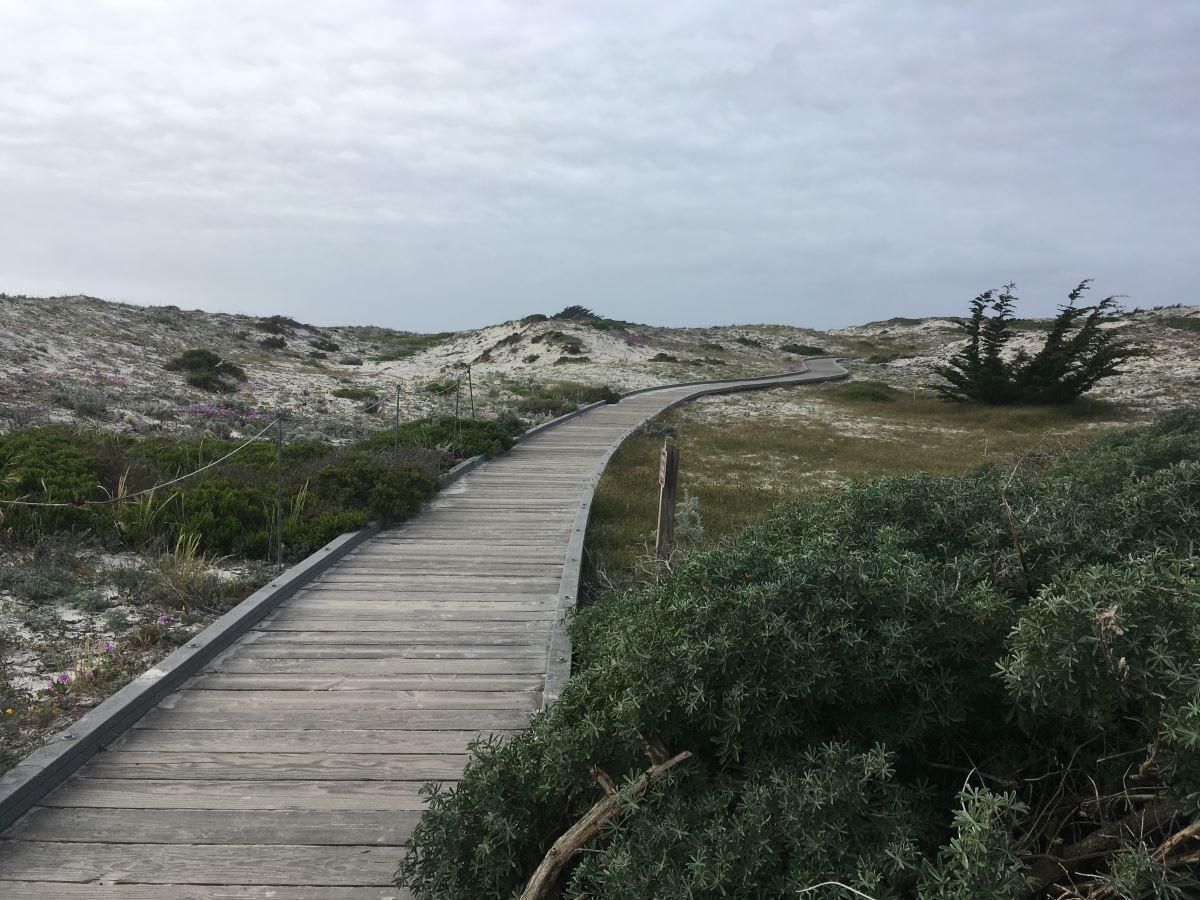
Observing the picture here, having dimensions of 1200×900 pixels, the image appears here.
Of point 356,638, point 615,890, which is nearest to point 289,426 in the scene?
point 356,638

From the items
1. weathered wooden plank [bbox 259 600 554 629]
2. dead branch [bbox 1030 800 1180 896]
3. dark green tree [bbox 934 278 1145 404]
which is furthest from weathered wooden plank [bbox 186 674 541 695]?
dark green tree [bbox 934 278 1145 404]

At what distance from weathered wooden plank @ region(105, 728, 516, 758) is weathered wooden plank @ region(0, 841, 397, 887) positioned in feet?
2.44

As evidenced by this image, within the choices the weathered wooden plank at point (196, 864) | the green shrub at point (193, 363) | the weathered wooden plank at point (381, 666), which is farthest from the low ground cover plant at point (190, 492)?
the green shrub at point (193, 363)

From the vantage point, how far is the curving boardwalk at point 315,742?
3154mm

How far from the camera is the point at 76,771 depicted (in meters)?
3.78

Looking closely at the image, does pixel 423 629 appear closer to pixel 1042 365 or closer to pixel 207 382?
pixel 207 382

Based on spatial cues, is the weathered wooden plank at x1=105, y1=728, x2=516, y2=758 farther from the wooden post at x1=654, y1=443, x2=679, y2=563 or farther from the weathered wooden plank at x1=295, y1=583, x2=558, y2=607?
the wooden post at x1=654, y1=443, x2=679, y2=563

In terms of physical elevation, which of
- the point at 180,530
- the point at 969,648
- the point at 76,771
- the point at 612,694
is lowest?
the point at 76,771

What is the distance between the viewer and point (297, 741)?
409cm

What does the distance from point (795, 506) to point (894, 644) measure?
1.86m

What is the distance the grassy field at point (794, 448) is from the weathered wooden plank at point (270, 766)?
165 centimetres

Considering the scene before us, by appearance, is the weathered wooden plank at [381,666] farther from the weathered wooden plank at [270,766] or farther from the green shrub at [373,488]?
the green shrub at [373,488]

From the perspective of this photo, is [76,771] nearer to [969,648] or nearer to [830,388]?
[969,648]

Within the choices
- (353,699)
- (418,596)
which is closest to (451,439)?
(418,596)
